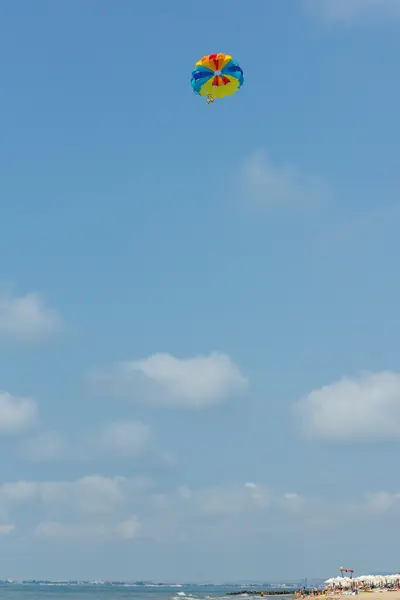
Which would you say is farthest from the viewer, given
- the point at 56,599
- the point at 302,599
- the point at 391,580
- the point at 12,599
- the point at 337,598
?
the point at 56,599

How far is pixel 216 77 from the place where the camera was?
53.6 meters

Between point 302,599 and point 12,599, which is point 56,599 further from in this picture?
point 302,599

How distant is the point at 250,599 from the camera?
118125mm

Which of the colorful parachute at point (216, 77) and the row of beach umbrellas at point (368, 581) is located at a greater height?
the colorful parachute at point (216, 77)

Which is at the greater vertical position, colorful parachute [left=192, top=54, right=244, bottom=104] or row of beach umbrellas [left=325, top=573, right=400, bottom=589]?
colorful parachute [left=192, top=54, right=244, bottom=104]

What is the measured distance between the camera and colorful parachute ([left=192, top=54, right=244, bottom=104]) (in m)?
53.2

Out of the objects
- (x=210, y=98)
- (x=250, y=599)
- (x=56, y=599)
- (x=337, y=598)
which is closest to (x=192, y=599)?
(x=250, y=599)

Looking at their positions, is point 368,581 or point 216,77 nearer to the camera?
point 216,77

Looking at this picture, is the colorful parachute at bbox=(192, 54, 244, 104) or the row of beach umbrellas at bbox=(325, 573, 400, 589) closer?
the colorful parachute at bbox=(192, 54, 244, 104)

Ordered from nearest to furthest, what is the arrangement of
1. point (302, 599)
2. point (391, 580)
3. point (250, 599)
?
point (302, 599), point (391, 580), point (250, 599)

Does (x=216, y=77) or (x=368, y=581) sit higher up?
(x=216, y=77)

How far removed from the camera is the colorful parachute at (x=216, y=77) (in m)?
53.2

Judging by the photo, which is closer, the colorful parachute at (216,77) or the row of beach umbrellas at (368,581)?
the colorful parachute at (216,77)

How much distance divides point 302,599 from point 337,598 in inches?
500
